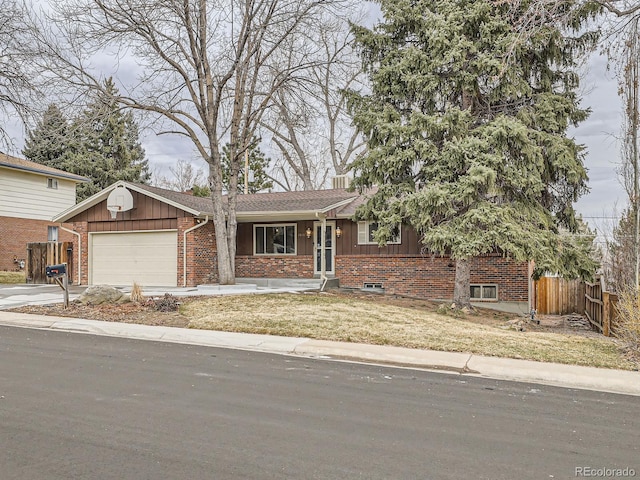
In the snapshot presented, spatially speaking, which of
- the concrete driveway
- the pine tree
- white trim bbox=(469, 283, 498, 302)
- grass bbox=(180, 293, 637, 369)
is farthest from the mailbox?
the pine tree

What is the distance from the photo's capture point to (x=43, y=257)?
20578 millimetres

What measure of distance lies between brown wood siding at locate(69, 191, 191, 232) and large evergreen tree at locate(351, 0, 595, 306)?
7871 mm

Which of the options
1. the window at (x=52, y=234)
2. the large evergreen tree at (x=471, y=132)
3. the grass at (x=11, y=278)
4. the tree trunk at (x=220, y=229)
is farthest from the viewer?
the window at (x=52, y=234)

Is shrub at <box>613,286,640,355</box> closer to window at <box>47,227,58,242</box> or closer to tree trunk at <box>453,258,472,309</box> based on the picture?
tree trunk at <box>453,258,472,309</box>

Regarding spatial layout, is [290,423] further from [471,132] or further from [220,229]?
[220,229]

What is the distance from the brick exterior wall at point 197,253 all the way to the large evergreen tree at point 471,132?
22.7ft

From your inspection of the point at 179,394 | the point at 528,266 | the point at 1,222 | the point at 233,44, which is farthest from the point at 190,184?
the point at 179,394

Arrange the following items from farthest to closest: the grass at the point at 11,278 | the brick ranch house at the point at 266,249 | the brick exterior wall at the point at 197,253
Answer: the grass at the point at 11,278
the brick exterior wall at the point at 197,253
the brick ranch house at the point at 266,249

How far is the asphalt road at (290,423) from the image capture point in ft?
12.5

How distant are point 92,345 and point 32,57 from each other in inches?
440

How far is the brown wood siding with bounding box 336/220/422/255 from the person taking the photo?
18.0 meters

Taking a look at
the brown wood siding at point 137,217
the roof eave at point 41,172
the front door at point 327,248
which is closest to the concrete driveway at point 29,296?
the brown wood siding at point 137,217

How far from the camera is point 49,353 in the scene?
8008 millimetres

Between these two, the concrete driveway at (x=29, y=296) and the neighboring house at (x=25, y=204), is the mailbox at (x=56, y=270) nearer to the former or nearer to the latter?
the concrete driveway at (x=29, y=296)
